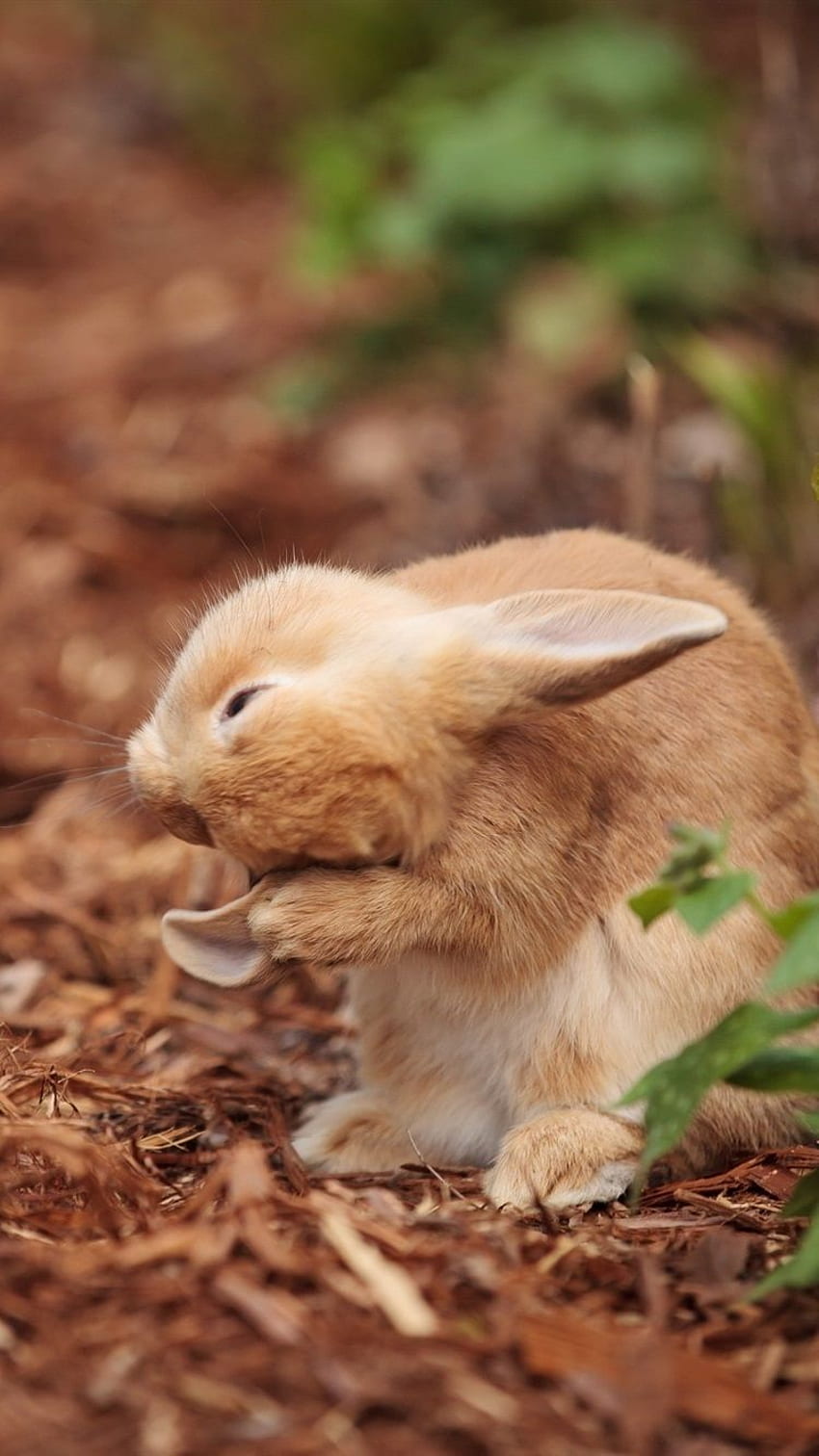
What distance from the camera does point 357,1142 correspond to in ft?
10.1

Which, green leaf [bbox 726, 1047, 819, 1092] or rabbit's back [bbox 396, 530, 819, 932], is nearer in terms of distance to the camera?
green leaf [bbox 726, 1047, 819, 1092]

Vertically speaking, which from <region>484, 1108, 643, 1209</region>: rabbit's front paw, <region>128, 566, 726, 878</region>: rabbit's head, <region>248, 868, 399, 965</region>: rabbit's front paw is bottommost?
<region>484, 1108, 643, 1209</region>: rabbit's front paw

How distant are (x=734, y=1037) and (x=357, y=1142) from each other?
100 cm

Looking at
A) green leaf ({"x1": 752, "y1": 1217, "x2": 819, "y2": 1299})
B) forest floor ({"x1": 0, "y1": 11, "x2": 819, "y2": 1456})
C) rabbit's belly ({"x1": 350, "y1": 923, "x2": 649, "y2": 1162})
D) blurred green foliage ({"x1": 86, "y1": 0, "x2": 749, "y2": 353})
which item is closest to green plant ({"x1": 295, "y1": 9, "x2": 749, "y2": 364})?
blurred green foliage ({"x1": 86, "y1": 0, "x2": 749, "y2": 353})

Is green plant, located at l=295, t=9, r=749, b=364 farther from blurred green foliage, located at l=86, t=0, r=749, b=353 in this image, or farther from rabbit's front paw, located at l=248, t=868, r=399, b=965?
rabbit's front paw, located at l=248, t=868, r=399, b=965

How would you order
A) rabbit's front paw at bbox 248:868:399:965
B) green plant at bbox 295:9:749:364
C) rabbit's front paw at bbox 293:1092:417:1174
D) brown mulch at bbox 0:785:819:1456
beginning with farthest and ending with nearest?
green plant at bbox 295:9:749:364 → rabbit's front paw at bbox 293:1092:417:1174 → rabbit's front paw at bbox 248:868:399:965 → brown mulch at bbox 0:785:819:1456

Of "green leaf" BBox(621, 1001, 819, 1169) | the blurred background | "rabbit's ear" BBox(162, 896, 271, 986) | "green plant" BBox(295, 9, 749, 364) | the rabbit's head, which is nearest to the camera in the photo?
"green leaf" BBox(621, 1001, 819, 1169)

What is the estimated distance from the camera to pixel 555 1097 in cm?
291

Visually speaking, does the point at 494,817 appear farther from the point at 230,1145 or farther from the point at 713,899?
the point at 230,1145

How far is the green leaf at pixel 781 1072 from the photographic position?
7.70ft

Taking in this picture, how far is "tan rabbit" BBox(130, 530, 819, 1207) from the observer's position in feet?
8.49

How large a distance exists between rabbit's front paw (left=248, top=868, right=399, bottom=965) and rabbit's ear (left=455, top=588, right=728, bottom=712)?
330mm

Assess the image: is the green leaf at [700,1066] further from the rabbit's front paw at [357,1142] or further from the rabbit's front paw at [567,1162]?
the rabbit's front paw at [357,1142]

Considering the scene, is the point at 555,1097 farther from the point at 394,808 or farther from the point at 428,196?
the point at 428,196
